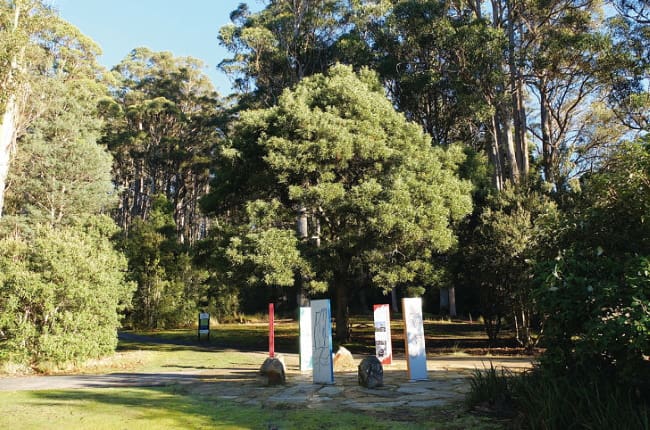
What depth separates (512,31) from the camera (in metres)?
20.4

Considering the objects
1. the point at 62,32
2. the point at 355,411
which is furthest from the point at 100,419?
the point at 62,32

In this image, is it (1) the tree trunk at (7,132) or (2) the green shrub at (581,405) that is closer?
(2) the green shrub at (581,405)

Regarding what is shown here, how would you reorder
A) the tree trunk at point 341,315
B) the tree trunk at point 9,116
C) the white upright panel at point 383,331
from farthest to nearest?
the tree trunk at point 341,315
the tree trunk at point 9,116
the white upright panel at point 383,331

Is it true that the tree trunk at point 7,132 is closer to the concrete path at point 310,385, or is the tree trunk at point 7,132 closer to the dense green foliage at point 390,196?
the dense green foliage at point 390,196

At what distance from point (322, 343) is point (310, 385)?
74 centimetres

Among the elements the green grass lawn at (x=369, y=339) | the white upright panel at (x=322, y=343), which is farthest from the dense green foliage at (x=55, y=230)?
the white upright panel at (x=322, y=343)

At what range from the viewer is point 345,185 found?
623 inches

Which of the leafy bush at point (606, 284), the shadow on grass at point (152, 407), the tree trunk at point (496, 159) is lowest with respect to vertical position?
the shadow on grass at point (152, 407)

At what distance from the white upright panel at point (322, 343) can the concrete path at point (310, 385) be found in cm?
20

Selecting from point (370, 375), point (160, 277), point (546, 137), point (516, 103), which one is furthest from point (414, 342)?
point (160, 277)

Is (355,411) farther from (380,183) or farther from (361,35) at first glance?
(361,35)

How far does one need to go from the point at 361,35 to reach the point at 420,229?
15.6 meters

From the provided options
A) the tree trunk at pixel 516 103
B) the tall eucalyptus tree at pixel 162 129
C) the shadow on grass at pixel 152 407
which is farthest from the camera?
the tall eucalyptus tree at pixel 162 129

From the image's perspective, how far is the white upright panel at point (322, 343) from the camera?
Result: 8.63 m
